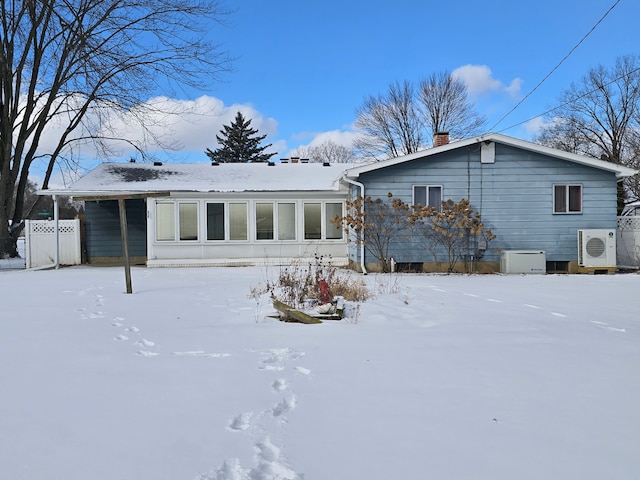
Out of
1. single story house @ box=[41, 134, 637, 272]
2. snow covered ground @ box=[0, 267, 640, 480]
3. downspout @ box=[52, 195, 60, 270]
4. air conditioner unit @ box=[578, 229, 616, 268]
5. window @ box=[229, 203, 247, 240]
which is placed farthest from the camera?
window @ box=[229, 203, 247, 240]

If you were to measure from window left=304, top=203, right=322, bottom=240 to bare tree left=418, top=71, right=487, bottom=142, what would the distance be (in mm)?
20188

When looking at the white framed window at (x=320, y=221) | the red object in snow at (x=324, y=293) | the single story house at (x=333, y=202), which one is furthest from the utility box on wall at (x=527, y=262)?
the red object in snow at (x=324, y=293)

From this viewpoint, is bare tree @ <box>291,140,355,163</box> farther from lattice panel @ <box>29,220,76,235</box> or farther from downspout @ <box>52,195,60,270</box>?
downspout @ <box>52,195,60,270</box>

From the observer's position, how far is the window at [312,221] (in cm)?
1474

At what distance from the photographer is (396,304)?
695 cm

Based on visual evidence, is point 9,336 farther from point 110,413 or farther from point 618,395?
point 618,395

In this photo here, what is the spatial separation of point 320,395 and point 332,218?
38.4 ft

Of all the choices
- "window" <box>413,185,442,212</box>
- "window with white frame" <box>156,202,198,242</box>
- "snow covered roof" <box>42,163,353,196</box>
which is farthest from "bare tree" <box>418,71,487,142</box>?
"window with white frame" <box>156,202,198,242</box>

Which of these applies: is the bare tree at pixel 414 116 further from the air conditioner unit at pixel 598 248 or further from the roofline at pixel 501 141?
the air conditioner unit at pixel 598 248

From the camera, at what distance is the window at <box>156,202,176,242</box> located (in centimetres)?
1443

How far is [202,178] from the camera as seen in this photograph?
1620 cm

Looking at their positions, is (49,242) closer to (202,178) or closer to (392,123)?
(202,178)

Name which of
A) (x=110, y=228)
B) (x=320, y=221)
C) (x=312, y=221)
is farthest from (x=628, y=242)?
(x=110, y=228)

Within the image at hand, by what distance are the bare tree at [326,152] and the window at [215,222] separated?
2774 cm
